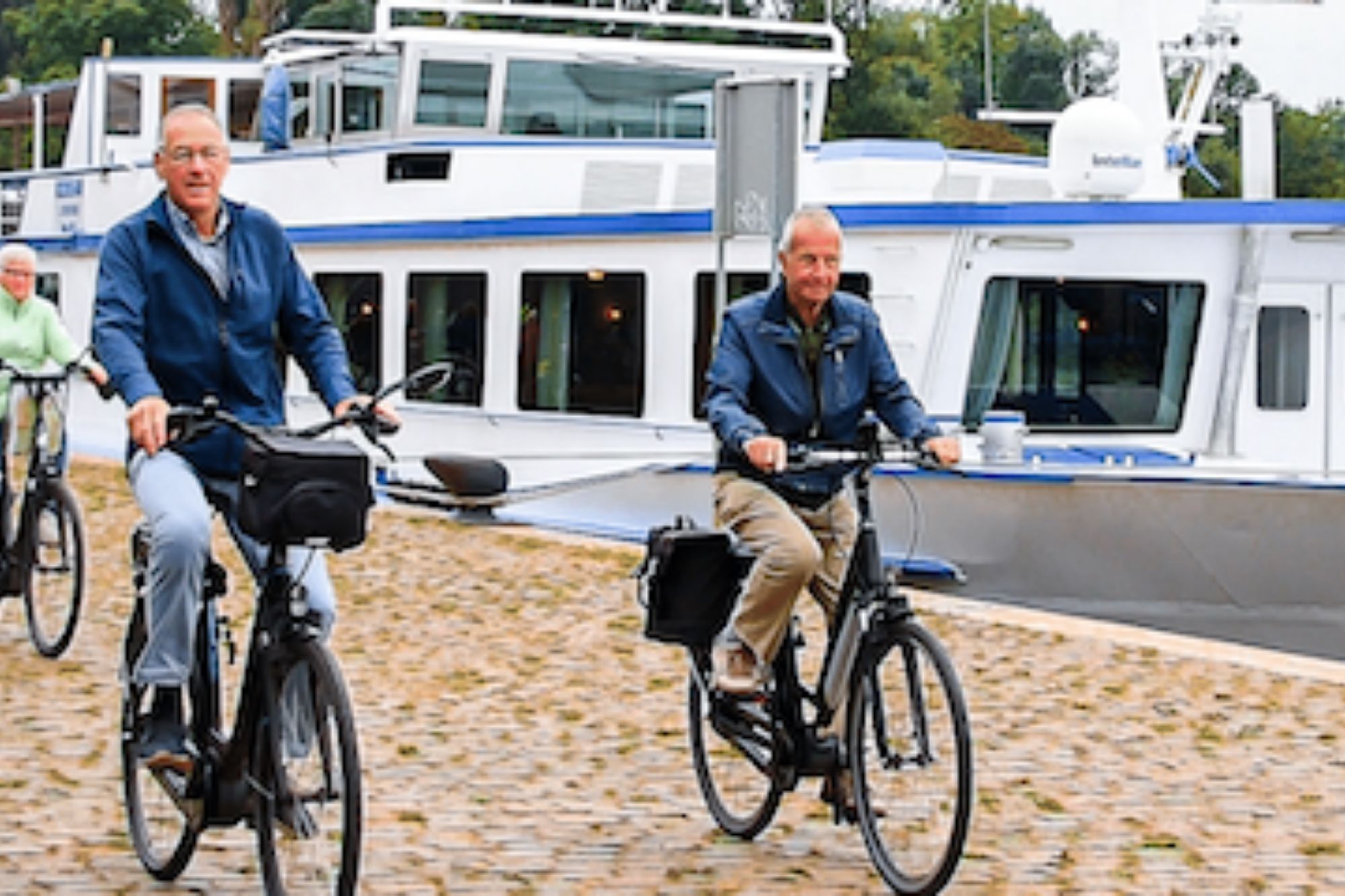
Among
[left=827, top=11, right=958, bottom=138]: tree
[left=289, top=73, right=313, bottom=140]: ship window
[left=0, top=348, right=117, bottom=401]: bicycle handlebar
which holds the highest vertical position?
[left=827, top=11, right=958, bottom=138]: tree

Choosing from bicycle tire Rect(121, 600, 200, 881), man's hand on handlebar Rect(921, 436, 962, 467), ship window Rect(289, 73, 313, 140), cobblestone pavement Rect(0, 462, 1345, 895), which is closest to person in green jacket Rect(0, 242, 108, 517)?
cobblestone pavement Rect(0, 462, 1345, 895)

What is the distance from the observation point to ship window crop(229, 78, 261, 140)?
74.4ft

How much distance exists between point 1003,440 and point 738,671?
737 cm

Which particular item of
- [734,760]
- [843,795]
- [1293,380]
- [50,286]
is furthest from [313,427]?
[50,286]

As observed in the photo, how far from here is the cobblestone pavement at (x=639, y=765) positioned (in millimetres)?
6984

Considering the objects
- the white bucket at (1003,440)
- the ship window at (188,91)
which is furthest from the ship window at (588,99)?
the white bucket at (1003,440)

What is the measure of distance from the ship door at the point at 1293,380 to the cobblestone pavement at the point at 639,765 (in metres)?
3.29

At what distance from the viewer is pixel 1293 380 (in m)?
15.1

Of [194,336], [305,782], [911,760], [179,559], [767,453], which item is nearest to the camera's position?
[305,782]

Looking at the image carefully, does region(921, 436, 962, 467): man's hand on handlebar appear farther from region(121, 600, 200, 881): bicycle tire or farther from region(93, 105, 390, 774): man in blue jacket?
region(121, 600, 200, 881): bicycle tire

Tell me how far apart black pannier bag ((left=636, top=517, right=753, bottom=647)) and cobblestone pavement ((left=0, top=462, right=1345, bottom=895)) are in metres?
0.64

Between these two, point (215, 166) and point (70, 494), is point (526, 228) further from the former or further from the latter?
point (215, 166)

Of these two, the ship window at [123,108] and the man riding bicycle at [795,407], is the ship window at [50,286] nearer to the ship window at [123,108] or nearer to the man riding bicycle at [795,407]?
the ship window at [123,108]

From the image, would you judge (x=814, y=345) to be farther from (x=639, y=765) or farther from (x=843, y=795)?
(x=639, y=765)
